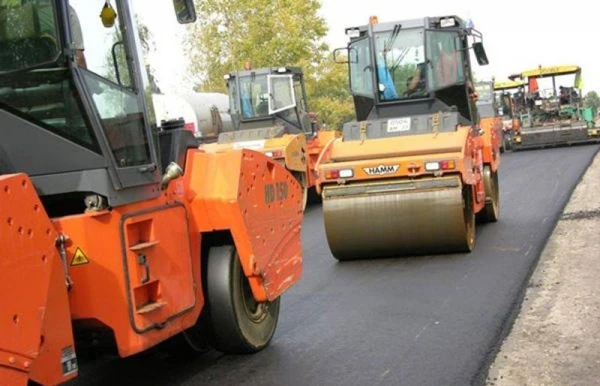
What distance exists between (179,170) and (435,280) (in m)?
3.35

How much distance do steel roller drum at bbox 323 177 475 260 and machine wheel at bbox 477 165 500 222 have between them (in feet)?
5.34

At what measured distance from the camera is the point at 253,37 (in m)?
31.5

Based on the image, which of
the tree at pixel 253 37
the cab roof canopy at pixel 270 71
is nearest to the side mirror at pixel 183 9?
the cab roof canopy at pixel 270 71

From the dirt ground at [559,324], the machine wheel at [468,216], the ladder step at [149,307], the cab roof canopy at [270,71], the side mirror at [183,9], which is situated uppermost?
the side mirror at [183,9]

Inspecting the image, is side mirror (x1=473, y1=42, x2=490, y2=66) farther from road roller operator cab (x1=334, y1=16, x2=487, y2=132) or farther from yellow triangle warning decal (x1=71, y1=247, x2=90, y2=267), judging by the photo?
yellow triangle warning decal (x1=71, y1=247, x2=90, y2=267)

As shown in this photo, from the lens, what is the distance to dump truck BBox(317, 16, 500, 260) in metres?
7.92

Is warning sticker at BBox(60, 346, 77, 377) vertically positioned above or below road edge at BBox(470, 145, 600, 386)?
above

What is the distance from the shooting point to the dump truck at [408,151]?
26.0 ft

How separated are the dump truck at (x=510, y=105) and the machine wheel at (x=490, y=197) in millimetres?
15975

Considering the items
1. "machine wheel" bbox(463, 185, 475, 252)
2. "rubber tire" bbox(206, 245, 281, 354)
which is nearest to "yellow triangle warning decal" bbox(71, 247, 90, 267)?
"rubber tire" bbox(206, 245, 281, 354)

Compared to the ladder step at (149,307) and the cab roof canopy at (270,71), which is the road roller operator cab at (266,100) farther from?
the ladder step at (149,307)

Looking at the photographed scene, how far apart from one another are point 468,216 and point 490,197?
1629 millimetres

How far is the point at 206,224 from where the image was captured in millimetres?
4699

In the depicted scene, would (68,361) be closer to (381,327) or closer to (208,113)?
(381,327)
